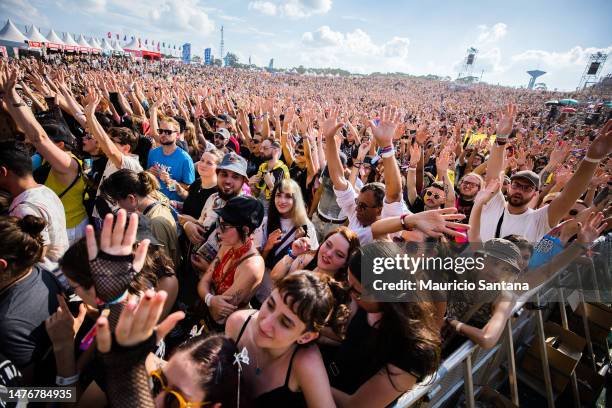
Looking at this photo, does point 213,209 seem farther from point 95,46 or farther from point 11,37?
point 95,46

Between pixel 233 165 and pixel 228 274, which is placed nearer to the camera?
pixel 228 274

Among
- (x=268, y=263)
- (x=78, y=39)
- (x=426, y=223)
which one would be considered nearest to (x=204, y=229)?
(x=268, y=263)

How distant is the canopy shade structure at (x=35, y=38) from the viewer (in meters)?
25.2

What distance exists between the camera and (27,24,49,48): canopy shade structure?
25172 millimetres

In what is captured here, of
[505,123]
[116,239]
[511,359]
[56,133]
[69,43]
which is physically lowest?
[511,359]

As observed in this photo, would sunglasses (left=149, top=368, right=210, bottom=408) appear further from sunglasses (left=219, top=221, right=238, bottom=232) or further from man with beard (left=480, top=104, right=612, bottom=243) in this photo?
man with beard (left=480, top=104, right=612, bottom=243)

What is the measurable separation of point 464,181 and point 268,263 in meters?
2.95

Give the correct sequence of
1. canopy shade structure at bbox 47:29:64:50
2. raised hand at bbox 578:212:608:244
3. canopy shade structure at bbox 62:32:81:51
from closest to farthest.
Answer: raised hand at bbox 578:212:608:244 < canopy shade structure at bbox 47:29:64:50 < canopy shade structure at bbox 62:32:81:51

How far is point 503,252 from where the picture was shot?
216cm

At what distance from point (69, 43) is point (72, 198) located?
39.9 metres

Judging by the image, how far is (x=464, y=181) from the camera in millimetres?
3902

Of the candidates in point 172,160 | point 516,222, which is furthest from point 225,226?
point 516,222

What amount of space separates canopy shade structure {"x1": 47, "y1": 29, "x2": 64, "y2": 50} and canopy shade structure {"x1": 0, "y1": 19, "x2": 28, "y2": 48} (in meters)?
2.49

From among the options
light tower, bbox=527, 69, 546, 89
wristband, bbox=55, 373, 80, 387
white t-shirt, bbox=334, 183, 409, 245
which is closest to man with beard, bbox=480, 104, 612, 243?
white t-shirt, bbox=334, 183, 409, 245
